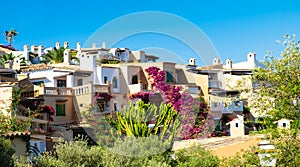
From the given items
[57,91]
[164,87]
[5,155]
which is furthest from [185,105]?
[5,155]

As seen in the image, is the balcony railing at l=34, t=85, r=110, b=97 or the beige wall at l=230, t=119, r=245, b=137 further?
the beige wall at l=230, t=119, r=245, b=137

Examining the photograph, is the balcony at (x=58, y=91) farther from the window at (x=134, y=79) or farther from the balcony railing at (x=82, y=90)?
the window at (x=134, y=79)

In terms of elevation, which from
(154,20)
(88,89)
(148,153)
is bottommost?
(148,153)

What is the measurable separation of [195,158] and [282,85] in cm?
446

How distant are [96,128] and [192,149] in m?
11.2

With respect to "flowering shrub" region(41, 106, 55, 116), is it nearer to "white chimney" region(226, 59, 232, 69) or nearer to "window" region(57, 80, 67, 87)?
"window" region(57, 80, 67, 87)

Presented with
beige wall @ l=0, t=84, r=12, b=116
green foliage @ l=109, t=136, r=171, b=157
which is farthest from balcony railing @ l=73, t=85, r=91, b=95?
green foliage @ l=109, t=136, r=171, b=157

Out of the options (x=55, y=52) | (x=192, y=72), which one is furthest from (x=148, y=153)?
(x=55, y=52)

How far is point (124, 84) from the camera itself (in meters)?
37.4

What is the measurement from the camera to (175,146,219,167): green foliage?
638 inches

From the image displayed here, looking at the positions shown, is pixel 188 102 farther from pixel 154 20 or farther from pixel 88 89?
pixel 154 20

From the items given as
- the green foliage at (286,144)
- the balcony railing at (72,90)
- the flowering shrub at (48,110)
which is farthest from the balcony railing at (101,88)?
the green foliage at (286,144)

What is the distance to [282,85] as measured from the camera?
13.3 m

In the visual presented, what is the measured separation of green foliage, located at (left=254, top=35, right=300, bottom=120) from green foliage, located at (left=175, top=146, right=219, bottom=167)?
3.27m
